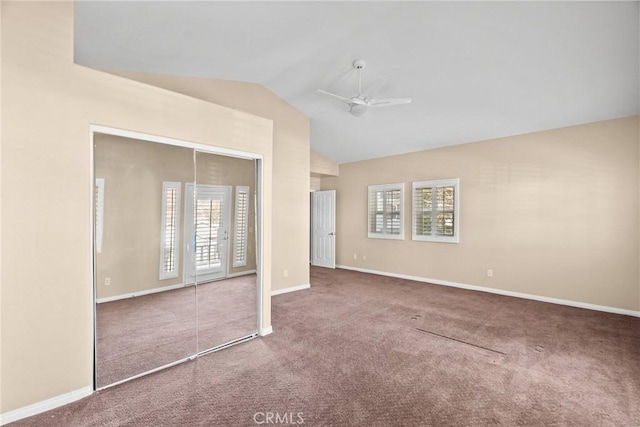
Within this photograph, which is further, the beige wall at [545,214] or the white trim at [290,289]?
the white trim at [290,289]

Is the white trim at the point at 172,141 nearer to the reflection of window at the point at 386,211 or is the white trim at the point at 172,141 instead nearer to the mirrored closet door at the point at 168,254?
the mirrored closet door at the point at 168,254

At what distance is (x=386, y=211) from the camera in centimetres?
717

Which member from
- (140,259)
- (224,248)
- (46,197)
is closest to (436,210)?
(224,248)

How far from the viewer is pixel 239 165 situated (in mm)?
3436

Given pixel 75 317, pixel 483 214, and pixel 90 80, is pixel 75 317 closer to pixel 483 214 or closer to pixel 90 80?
pixel 90 80

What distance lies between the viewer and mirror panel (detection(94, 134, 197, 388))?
98.7 inches

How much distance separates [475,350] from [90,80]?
4.31 metres

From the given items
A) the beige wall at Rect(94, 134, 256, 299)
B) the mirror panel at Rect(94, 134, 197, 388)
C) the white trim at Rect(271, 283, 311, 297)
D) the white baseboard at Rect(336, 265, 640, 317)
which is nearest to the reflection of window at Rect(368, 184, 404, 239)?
the white baseboard at Rect(336, 265, 640, 317)

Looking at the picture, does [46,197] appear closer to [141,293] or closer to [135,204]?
[135,204]

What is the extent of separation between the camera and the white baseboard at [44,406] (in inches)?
80.8

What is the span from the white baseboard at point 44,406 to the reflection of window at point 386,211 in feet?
19.3

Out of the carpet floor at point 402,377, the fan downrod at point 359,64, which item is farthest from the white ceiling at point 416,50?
the carpet floor at point 402,377

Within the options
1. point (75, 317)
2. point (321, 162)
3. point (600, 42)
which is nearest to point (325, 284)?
point (321, 162)

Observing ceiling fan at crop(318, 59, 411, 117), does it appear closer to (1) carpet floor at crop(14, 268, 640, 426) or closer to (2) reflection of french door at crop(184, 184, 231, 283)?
(2) reflection of french door at crop(184, 184, 231, 283)
